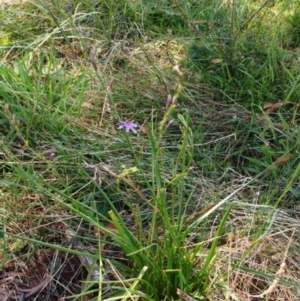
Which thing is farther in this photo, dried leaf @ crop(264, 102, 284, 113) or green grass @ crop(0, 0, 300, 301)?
dried leaf @ crop(264, 102, 284, 113)

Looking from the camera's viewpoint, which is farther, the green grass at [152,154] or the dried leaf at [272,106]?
the dried leaf at [272,106]

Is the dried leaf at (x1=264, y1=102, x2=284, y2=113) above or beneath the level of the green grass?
above

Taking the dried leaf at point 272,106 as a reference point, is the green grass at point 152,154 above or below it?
below

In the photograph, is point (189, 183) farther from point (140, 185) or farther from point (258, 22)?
point (258, 22)

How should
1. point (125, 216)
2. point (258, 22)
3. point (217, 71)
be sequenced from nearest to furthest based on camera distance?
1. point (125, 216)
2. point (217, 71)
3. point (258, 22)

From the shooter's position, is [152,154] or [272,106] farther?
[272,106]

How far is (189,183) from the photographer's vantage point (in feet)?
5.66

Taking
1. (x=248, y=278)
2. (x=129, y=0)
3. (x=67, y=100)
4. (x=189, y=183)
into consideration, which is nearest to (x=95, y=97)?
(x=67, y=100)

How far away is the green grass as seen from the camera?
1.33 m

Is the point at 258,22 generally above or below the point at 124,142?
above

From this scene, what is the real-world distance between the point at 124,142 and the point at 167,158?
0.56 feet

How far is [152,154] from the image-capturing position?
1.34 metres

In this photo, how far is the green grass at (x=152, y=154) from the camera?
52.3 inches

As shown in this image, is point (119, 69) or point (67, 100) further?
point (119, 69)
